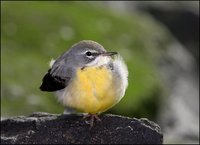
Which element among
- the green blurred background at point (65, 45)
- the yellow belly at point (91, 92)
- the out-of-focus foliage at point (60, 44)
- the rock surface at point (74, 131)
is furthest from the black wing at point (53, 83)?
the out-of-focus foliage at point (60, 44)

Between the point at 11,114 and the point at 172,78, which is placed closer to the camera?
the point at 11,114

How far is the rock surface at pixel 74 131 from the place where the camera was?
11.9m

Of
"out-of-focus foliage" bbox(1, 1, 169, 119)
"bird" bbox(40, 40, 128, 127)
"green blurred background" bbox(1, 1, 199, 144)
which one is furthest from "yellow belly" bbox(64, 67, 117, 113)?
"out-of-focus foliage" bbox(1, 1, 169, 119)

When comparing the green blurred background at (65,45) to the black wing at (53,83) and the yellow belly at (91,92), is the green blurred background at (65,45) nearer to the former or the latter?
the black wing at (53,83)

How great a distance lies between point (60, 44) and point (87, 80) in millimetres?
11406

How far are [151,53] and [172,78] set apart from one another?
0.99 m

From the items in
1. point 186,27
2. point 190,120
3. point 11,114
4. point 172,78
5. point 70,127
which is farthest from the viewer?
point 186,27

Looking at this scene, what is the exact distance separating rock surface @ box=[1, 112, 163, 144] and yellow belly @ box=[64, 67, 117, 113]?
306 mm

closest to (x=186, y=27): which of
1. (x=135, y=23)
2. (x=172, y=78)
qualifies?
(x=135, y=23)

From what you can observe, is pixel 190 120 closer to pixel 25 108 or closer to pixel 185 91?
pixel 185 91

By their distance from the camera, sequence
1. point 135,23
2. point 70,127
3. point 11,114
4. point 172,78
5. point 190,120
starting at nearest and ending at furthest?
1. point 70,127
2. point 11,114
3. point 190,120
4. point 172,78
5. point 135,23

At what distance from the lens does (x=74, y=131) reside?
12.2 metres

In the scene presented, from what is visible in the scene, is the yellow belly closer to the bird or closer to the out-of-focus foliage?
the bird

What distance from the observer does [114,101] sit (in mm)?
12641
